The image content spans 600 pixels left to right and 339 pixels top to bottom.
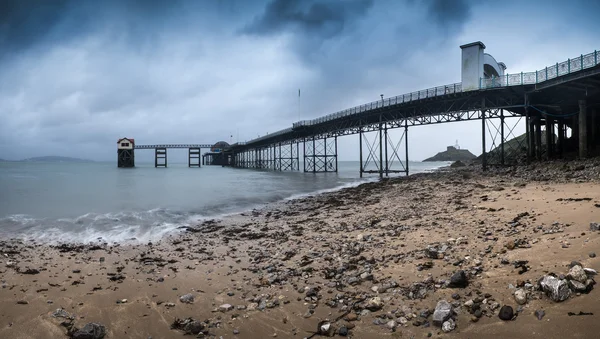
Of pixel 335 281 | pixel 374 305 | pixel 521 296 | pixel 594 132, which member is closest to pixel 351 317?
pixel 374 305

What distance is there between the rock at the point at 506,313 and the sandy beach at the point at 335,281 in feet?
0.21

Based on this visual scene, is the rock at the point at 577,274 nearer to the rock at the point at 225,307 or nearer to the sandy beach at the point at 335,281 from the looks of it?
the sandy beach at the point at 335,281

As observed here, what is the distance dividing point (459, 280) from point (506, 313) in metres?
0.95

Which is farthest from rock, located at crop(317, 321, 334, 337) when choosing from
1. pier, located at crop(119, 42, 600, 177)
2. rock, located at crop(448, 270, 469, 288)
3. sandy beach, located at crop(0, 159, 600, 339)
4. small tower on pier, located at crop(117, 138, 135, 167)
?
small tower on pier, located at crop(117, 138, 135, 167)

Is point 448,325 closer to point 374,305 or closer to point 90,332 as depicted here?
point 374,305

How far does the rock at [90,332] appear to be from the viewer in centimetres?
427

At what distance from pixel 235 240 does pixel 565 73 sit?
25587 mm

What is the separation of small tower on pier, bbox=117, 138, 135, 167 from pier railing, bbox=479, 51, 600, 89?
9672 centimetres

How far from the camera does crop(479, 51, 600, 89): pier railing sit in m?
20.2

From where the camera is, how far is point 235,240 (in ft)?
32.4

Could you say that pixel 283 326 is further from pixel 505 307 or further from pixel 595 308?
pixel 595 308

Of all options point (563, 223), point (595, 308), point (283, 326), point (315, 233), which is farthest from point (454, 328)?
point (315, 233)

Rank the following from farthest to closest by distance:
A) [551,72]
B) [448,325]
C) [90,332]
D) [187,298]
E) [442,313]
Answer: [551,72] < [187,298] < [90,332] < [442,313] < [448,325]

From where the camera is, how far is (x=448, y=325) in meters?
3.76
